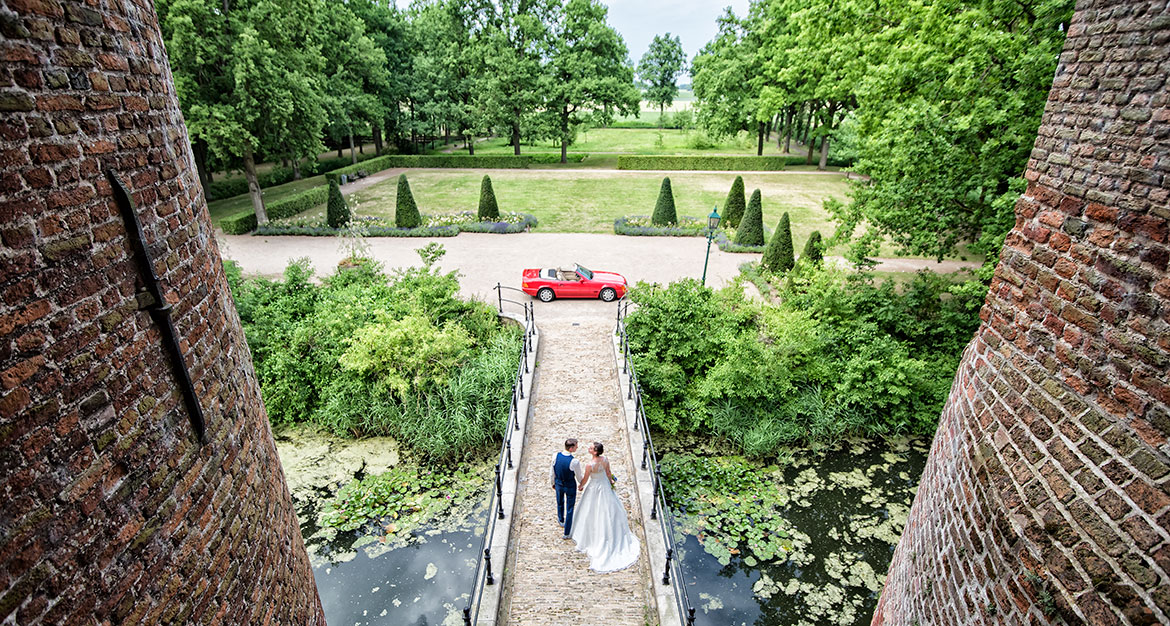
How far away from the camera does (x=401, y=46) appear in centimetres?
4400

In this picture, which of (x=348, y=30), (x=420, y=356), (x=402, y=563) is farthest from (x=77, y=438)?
(x=348, y=30)

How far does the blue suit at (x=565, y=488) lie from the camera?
23.4 ft

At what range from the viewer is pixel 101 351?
1.87m

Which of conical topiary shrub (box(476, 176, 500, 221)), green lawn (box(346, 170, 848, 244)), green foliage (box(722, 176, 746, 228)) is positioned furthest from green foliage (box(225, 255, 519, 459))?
green foliage (box(722, 176, 746, 228))

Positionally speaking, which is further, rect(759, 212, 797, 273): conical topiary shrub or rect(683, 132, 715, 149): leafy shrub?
rect(683, 132, 715, 149): leafy shrub

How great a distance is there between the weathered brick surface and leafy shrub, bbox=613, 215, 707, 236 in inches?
814

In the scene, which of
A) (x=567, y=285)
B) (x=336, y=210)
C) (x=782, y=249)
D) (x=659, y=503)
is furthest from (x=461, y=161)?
(x=659, y=503)

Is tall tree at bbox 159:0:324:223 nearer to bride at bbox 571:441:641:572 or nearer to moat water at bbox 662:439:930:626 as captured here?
moat water at bbox 662:439:930:626

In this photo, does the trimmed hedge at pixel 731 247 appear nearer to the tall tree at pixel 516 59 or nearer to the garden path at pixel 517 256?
the garden path at pixel 517 256

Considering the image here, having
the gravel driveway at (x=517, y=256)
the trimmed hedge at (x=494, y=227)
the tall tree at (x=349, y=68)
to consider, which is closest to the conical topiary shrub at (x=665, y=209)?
the gravel driveway at (x=517, y=256)

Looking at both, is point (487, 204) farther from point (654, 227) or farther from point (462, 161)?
point (462, 161)

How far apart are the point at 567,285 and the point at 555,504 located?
885 cm

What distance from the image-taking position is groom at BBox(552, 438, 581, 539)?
7.09m

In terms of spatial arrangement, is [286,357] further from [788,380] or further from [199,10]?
[199,10]
